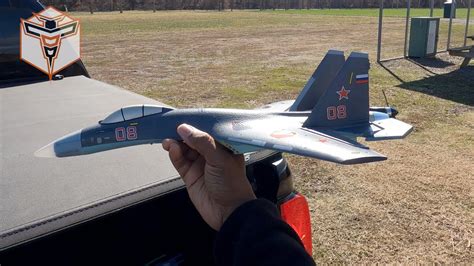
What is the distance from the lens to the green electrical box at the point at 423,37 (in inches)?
635

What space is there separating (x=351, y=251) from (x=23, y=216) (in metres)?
3.53

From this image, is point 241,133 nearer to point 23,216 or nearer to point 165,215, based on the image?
point 165,215

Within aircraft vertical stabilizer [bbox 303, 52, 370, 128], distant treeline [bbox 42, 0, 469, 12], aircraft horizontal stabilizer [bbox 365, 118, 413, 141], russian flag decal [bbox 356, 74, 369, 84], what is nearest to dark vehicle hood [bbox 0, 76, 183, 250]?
aircraft vertical stabilizer [bbox 303, 52, 370, 128]

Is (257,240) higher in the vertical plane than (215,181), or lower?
lower

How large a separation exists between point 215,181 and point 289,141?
80 centimetres

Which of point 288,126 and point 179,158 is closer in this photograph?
point 179,158

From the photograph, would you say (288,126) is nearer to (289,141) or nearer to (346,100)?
(289,141)

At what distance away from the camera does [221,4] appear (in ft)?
268

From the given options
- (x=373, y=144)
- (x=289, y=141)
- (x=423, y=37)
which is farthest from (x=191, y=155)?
(x=423, y=37)

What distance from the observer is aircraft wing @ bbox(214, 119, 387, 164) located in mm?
2211

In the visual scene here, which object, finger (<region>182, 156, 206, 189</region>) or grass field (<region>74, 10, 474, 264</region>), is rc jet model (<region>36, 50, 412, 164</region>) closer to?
finger (<region>182, 156, 206, 189</region>)

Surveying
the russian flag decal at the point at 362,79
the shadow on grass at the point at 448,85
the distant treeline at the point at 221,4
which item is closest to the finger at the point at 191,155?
the russian flag decal at the point at 362,79

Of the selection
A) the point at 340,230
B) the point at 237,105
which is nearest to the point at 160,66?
the point at 237,105

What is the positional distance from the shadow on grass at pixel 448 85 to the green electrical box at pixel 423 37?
2775 millimetres
